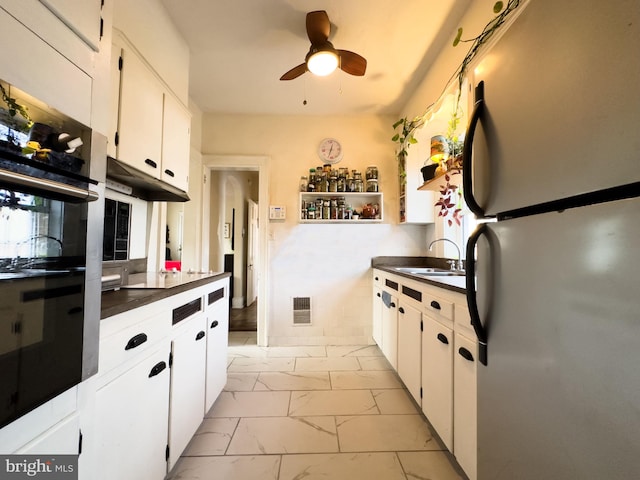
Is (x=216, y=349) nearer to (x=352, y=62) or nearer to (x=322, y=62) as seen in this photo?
(x=322, y=62)

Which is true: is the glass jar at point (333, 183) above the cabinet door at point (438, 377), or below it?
above

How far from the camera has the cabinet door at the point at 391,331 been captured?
2.28 meters

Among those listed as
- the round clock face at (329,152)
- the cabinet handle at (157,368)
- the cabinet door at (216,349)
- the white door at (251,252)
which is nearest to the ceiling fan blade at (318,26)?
the round clock face at (329,152)

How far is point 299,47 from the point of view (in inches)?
87.2

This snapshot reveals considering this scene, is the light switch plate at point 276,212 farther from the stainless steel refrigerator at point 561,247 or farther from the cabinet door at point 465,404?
the stainless steel refrigerator at point 561,247

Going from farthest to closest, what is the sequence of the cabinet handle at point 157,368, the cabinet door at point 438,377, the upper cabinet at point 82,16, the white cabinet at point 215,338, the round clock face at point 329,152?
the round clock face at point 329,152 < the white cabinet at point 215,338 < the cabinet door at point 438,377 < the cabinet handle at point 157,368 < the upper cabinet at point 82,16

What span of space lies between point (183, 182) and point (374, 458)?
6.88 ft

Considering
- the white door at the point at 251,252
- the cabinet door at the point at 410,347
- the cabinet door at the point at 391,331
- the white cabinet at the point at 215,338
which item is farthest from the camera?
the white door at the point at 251,252

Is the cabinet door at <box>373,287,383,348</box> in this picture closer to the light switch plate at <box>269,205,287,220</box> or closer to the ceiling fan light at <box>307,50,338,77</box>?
the light switch plate at <box>269,205,287,220</box>

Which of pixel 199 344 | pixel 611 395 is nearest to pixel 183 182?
pixel 199 344

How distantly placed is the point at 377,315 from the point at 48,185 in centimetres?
281

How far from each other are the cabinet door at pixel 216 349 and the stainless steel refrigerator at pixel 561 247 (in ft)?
4.76

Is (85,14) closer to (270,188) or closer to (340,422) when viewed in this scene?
(340,422)

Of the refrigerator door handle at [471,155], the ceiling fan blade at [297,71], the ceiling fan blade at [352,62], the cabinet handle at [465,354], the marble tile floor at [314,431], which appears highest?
the ceiling fan blade at [352,62]
